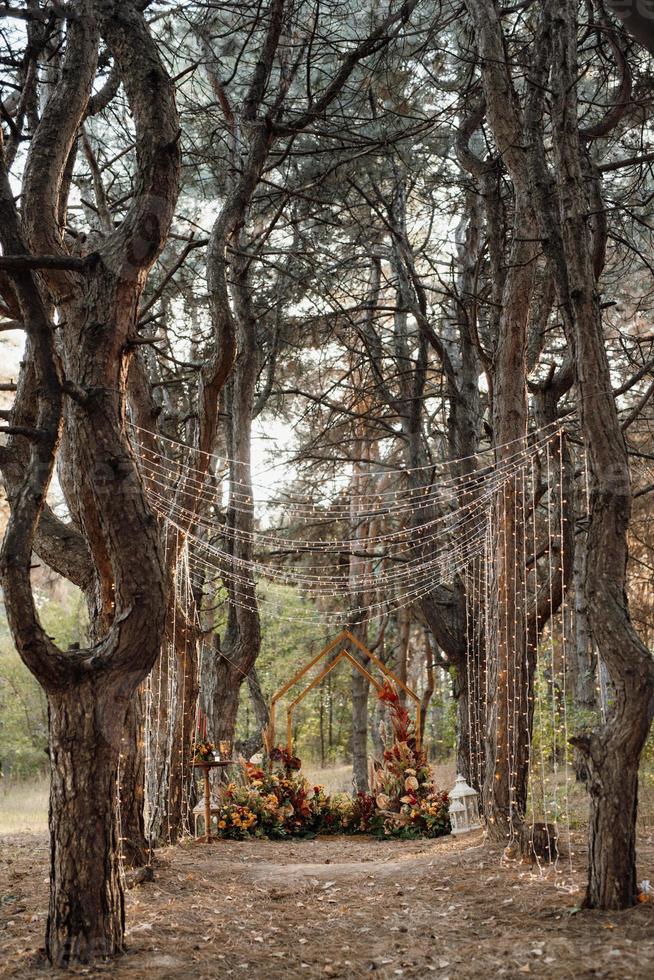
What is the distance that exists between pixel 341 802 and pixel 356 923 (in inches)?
246

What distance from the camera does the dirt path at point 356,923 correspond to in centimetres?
406

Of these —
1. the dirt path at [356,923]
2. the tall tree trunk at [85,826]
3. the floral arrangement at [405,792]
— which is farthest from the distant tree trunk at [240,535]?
the tall tree trunk at [85,826]

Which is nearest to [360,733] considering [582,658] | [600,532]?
[582,658]

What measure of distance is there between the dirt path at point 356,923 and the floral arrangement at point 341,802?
8.53ft

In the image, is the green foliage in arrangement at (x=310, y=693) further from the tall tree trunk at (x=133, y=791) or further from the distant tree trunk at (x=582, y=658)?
the tall tree trunk at (x=133, y=791)

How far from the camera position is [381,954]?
451 cm

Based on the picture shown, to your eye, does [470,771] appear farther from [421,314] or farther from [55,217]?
[55,217]

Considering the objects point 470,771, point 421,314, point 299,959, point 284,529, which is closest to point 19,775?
point 284,529

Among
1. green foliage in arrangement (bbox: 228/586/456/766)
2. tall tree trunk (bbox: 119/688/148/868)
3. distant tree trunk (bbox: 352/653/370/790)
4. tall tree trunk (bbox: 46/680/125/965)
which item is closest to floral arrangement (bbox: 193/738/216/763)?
tall tree trunk (bbox: 119/688/148/868)

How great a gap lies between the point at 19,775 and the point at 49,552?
18.4m

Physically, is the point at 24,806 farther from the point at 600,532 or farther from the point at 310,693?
the point at 600,532

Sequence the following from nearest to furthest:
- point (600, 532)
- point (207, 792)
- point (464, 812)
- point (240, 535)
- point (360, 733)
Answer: point (600, 532) → point (207, 792) → point (464, 812) → point (240, 535) → point (360, 733)

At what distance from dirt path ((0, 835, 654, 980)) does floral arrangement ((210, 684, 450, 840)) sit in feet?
8.53

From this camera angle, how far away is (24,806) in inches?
600
